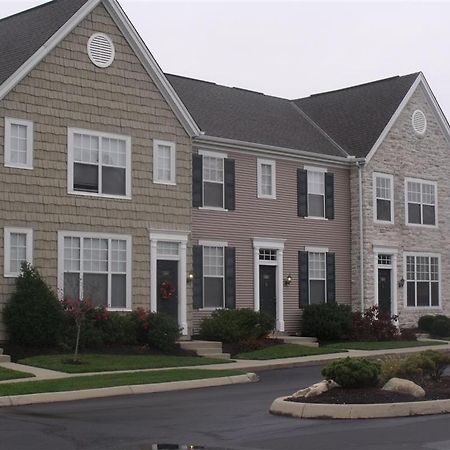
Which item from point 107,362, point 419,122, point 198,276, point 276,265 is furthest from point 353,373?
point 419,122

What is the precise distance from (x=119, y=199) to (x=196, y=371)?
6710 millimetres

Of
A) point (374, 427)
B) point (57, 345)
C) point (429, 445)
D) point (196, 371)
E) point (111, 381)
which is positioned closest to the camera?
point (429, 445)

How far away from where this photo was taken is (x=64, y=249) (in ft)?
80.7

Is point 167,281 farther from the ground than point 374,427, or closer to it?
farther from the ground

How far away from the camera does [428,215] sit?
36.3m

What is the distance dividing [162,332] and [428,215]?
15.2m

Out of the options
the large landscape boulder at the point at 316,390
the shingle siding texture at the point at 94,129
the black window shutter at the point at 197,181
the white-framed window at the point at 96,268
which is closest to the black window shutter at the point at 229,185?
the black window shutter at the point at 197,181

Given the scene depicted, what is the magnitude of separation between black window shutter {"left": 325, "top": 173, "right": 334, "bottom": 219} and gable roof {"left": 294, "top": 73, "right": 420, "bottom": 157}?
1.57 metres

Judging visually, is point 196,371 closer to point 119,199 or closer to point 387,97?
point 119,199

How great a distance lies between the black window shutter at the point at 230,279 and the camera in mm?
29172

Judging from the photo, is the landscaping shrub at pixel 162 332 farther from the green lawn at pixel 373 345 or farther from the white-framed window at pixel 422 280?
the white-framed window at pixel 422 280

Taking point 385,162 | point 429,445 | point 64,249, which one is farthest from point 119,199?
point 429,445

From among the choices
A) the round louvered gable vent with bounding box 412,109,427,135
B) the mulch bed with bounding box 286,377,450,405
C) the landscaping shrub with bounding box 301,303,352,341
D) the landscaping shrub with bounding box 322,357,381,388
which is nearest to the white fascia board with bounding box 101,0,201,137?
the landscaping shrub with bounding box 301,303,352,341

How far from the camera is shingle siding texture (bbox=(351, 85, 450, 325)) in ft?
110
